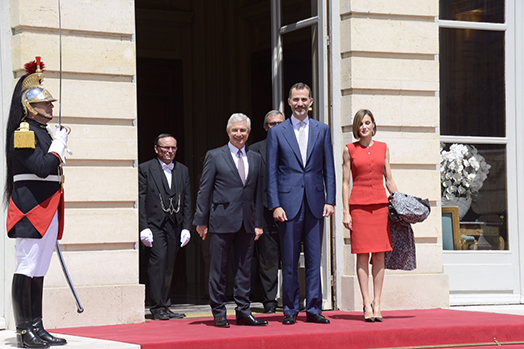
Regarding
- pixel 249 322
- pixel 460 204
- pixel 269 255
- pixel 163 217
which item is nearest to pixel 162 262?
pixel 163 217

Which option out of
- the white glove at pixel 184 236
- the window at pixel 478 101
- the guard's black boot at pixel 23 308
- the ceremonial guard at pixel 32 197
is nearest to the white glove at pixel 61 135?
the ceremonial guard at pixel 32 197

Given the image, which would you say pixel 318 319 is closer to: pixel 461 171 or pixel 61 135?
pixel 61 135

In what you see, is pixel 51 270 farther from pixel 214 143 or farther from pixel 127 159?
pixel 214 143

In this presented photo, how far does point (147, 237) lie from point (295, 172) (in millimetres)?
1769

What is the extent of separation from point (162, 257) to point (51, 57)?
2.20 metres

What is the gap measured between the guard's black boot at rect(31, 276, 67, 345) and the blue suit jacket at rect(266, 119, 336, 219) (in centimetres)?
207

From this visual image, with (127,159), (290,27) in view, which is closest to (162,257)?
(127,159)

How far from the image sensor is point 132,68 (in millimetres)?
8242

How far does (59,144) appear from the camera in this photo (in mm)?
6465

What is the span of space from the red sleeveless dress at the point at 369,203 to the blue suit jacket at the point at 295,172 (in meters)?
0.28

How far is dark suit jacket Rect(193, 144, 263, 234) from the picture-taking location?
7465mm

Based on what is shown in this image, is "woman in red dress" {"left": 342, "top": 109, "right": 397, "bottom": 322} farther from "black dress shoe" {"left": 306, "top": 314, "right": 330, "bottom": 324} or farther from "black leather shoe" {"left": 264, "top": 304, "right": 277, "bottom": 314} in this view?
"black leather shoe" {"left": 264, "top": 304, "right": 277, "bottom": 314}

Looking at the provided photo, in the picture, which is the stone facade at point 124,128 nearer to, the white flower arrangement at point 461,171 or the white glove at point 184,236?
the white flower arrangement at point 461,171

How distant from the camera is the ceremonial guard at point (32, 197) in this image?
21.0ft
